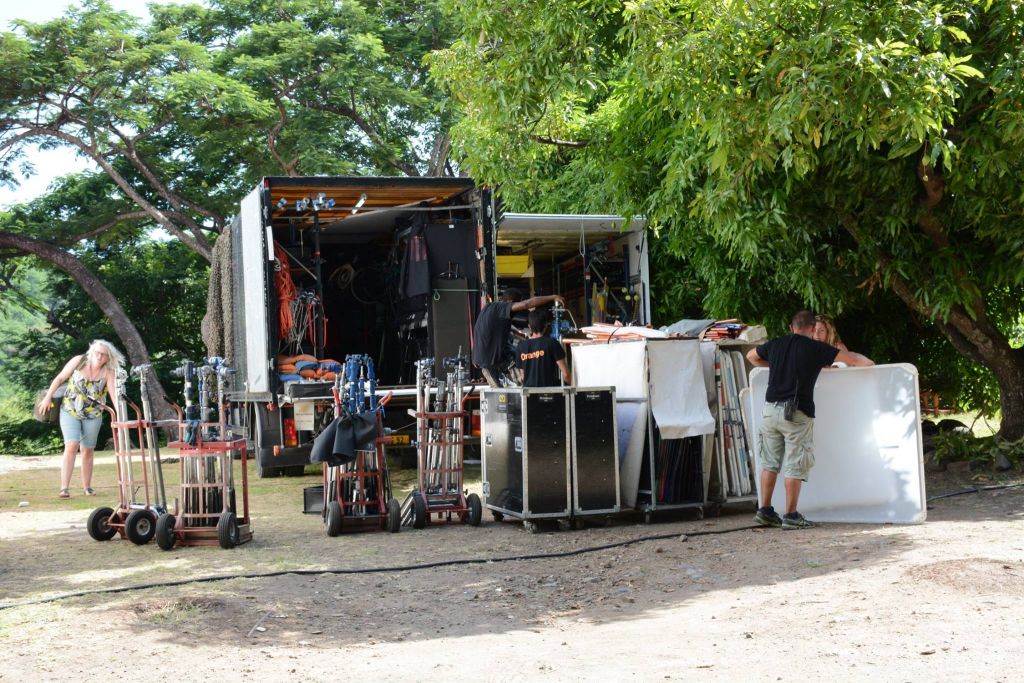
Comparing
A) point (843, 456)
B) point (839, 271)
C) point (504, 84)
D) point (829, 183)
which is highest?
point (504, 84)

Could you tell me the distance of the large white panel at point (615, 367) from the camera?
8.86 m

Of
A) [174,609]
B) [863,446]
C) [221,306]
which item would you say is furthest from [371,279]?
[174,609]

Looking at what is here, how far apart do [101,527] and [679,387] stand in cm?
469

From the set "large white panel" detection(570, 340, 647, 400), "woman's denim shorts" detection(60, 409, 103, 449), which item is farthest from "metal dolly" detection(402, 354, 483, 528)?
"woman's denim shorts" detection(60, 409, 103, 449)

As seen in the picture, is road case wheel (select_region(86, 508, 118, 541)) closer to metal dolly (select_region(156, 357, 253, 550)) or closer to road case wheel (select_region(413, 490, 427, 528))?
metal dolly (select_region(156, 357, 253, 550))

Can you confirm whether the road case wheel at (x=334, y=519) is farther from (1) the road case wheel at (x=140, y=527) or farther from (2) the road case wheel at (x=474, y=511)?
(1) the road case wheel at (x=140, y=527)

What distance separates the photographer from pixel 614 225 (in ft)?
47.4

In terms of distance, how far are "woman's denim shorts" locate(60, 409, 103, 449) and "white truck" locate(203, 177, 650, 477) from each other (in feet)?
5.98

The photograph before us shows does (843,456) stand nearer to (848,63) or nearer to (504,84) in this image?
(848,63)

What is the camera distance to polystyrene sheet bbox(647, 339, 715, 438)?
873cm

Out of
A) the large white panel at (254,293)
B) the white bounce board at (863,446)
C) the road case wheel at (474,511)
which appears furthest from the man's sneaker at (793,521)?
the large white panel at (254,293)

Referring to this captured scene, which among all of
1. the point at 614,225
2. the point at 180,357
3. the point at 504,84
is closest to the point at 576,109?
the point at 614,225

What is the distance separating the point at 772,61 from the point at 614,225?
7.00m

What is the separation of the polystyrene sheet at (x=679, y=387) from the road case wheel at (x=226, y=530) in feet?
10.9
